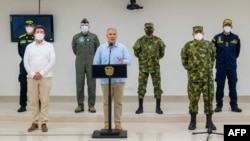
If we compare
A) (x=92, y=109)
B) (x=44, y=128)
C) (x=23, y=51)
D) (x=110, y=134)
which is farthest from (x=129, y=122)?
(x=23, y=51)

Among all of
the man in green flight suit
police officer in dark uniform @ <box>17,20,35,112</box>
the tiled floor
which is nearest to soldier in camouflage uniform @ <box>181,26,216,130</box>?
the tiled floor

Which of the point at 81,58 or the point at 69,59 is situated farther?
the point at 69,59

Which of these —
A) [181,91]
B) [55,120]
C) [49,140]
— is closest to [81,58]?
[55,120]

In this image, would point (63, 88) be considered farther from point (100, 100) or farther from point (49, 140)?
point (49, 140)

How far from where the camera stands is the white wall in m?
9.27

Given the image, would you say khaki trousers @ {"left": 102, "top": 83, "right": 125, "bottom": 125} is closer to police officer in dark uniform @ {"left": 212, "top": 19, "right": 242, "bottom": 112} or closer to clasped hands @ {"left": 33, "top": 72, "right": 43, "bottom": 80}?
clasped hands @ {"left": 33, "top": 72, "right": 43, "bottom": 80}

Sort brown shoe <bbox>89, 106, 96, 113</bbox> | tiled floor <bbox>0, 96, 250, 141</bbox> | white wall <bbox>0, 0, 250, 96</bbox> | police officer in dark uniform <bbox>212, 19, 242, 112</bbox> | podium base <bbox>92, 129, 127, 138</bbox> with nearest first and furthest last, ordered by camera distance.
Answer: podium base <bbox>92, 129, 127, 138</bbox> < tiled floor <bbox>0, 96, 250, 141</bbox> < police officer in dark uniform <bbox>212, 19, 242, 112</bbox> < brown shoe <bbox>89, 106, 96, 113</bbox> < white wall <bbox>0, 0, 250, 96</bbox>

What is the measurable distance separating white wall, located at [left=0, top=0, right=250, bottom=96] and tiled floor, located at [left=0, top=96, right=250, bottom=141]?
65 centimetres

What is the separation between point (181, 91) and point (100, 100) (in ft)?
5.72

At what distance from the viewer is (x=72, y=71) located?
31.3ft

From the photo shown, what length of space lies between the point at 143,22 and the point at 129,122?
7.80ft

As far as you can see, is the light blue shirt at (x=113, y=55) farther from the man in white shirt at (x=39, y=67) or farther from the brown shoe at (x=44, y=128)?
the brown shoe at (x=44, y=128)

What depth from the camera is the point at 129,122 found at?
8.01 metres

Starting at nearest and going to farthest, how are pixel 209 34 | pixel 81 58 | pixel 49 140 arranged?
pixel 49 140, pixel 81 58, pixel 209 34
